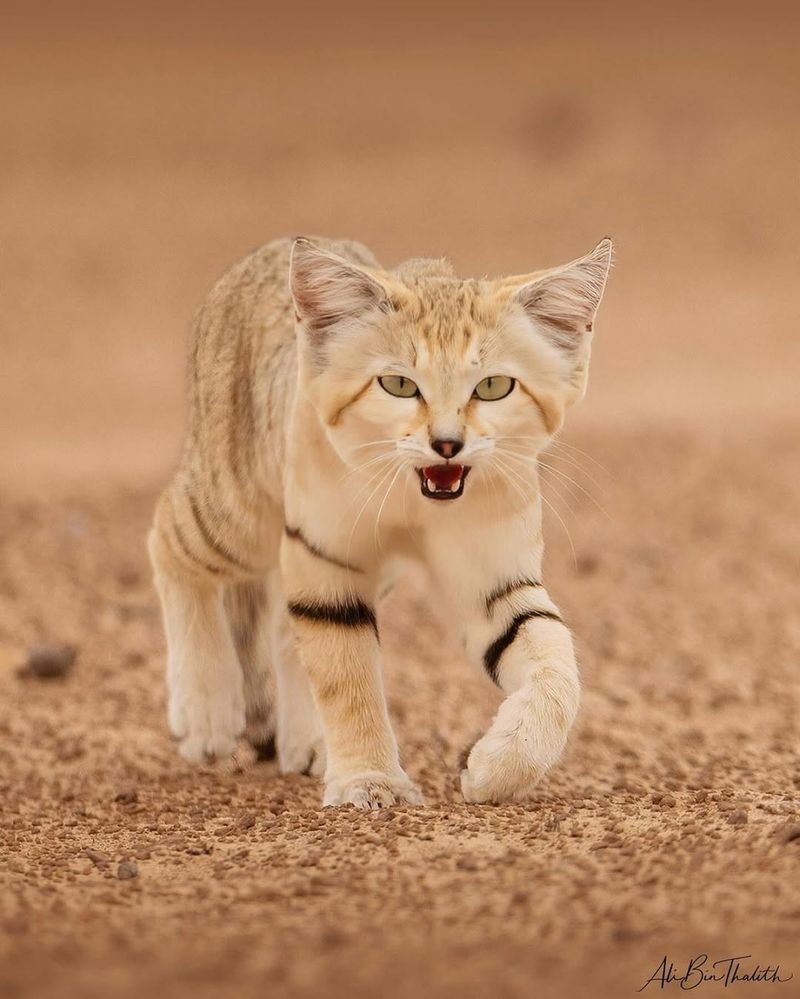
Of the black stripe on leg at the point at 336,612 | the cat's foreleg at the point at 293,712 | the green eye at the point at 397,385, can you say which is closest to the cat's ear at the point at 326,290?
the green eye at the point at 397,385

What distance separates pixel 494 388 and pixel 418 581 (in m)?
2.81

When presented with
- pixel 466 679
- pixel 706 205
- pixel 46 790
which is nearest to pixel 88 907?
pixel 46 790

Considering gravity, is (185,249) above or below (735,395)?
above

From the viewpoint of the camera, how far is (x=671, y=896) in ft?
9.55

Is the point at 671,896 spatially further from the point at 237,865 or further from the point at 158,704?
the point at 158,704

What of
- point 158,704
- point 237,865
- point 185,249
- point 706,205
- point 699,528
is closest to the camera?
point 237,865

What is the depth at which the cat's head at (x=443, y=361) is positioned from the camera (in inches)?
140

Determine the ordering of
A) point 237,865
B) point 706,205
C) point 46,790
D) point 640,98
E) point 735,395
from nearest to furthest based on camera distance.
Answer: point 237,865
point 46,790
point 735,395
point 706,205
point 640,98

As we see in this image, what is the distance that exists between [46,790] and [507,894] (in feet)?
7.58

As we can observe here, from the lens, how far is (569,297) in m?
3.79

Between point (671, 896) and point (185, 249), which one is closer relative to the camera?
point (671, 896)

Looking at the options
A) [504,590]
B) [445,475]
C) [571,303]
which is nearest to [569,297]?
[571,303]

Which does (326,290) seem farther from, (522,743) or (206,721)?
(206,721)

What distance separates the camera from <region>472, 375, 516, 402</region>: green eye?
11.8 feet
